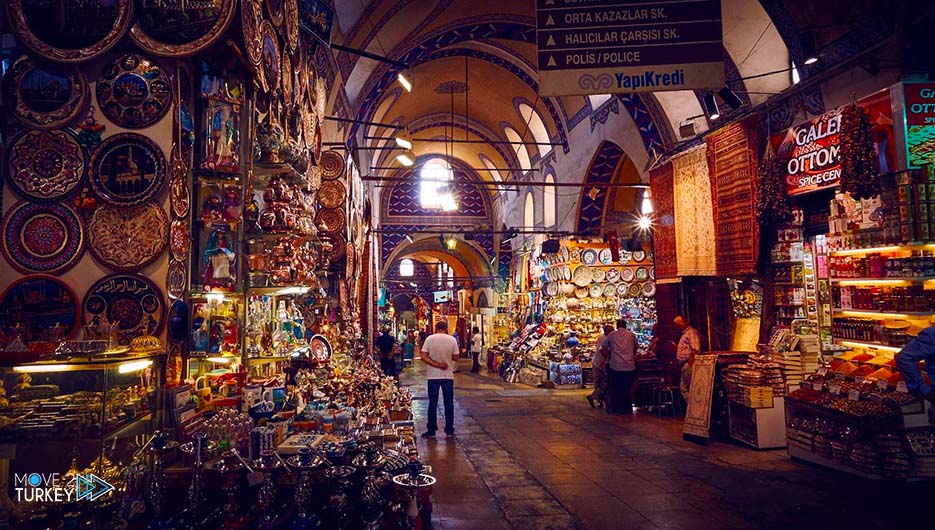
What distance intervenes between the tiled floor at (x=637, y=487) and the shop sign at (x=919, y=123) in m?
2.73

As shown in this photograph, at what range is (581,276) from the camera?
12.8m

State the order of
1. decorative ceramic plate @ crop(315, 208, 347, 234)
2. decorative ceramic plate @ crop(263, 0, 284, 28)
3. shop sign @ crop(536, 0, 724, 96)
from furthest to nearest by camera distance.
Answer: decorative ceramic plate @ crop(315, 208, 347, 234)
shop sign @ crop(536, 0, 724, 96)
decorative ceramic plate @ crop(263, 0, 284, 28)

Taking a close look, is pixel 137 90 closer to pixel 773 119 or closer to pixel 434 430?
pixel 434 430

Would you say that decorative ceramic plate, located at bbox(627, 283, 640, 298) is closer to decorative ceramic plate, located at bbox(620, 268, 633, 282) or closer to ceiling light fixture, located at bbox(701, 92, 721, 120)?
decorative ceramic plate, located at bbox(620, 268, 633, 282)

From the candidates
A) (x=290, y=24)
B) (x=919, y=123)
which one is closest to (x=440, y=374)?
(x=290, y=24)

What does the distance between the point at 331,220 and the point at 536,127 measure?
32.0 feet

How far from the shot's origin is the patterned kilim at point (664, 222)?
8.80 meters

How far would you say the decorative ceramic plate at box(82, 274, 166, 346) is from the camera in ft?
11.5

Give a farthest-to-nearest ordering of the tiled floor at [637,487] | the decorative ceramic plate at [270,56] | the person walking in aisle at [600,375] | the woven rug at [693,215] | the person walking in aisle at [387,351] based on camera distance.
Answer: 1. the person walking in aisle at [387,351]
2. the person walking in aisle at [600,375]
3. the woven rug at [693,215]
4. the decorative ceramic plate at [270,56]
5. the tiled floor at [637,487]

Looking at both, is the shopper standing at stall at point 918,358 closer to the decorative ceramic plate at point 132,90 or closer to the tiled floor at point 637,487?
the tiled floor at point 637,487

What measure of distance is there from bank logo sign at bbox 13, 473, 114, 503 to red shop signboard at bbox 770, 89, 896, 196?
625cm

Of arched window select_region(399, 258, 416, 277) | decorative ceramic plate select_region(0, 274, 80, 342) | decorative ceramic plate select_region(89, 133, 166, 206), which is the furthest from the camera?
arched window select_region(399, 258, 416, 277)

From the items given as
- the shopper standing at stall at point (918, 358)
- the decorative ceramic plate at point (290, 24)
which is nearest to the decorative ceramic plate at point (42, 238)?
the decorative ceramic plate at point (290, 24)

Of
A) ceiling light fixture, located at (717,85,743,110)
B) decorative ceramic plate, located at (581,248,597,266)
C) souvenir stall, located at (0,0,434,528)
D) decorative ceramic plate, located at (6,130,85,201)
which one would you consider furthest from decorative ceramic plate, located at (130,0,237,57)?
decorative ceramic plate, located at (581,248,597,266)
